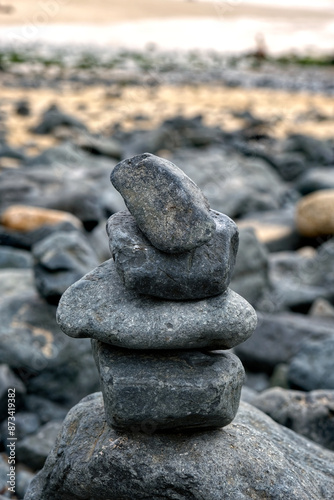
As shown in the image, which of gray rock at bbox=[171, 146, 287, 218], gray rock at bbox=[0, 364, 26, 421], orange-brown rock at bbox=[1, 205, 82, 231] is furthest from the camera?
gray rock at bbox=[171, 146, 287, 218]

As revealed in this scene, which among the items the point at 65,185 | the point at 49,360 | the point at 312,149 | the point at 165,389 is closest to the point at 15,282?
the point at 49,360

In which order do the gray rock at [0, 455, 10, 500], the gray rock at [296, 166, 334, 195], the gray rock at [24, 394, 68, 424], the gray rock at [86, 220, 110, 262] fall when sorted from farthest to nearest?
the gray rock at [296, 166, 334, 195] → the gray rock at [86, 220, 110, 262] → the gray rock at [24, 394, 68, 424] → the gray rock at [0, 455, 10, 500]

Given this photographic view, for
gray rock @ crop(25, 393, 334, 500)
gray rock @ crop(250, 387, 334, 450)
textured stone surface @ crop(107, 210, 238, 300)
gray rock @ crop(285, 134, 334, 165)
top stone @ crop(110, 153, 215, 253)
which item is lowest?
gray rock @ crop(285, 134, 334, 165)

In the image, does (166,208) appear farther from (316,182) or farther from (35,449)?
(316,182)

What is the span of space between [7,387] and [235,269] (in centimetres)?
338

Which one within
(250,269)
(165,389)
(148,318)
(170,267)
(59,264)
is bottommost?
(250,269)

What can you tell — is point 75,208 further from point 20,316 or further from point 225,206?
point 20,316

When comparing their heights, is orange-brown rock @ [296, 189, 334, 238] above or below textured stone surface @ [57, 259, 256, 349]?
below

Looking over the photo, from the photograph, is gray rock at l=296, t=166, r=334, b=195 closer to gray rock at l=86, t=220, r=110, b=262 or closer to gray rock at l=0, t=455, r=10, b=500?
gray rock at l=86, t=220, r=110, b=262

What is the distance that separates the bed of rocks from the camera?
476 cm

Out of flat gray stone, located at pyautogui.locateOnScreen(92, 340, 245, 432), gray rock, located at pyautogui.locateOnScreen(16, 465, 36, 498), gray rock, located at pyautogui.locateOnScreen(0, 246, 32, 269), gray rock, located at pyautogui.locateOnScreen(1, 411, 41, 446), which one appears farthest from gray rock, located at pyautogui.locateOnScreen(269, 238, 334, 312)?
flat gray stone, located at pyautogui.locateOnScreen(92, 340, 245, 432)

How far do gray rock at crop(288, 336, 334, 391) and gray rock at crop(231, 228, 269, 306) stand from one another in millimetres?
2139

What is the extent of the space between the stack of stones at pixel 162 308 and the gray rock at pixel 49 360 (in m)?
2.44

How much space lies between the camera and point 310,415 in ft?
15.7
